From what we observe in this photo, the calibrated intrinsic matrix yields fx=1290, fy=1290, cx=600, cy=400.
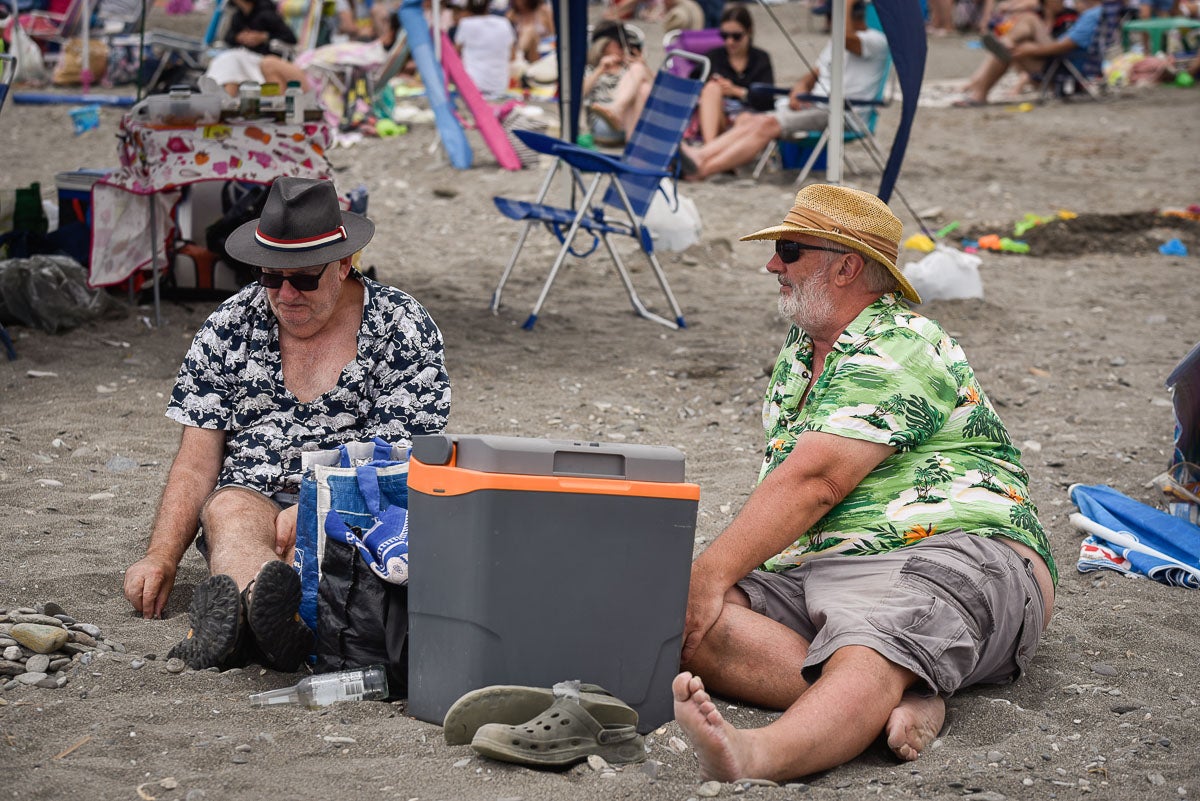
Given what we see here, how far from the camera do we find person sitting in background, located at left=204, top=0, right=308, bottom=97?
1116 centimetres

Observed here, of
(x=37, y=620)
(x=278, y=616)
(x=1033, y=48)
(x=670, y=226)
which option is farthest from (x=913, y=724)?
(x=1033, y=48)

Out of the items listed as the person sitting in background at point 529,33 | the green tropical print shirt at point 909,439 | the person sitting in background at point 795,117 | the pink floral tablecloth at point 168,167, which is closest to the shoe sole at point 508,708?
the green tropical print shirt at point 909,439

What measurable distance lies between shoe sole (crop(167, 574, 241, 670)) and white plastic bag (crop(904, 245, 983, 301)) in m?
5.00

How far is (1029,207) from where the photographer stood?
9.48 metres

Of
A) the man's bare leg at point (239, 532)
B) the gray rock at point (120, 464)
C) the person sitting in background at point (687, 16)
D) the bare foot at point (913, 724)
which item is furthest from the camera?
the person sitting in background at point (687, 16)

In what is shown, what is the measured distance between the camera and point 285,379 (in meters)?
3.36

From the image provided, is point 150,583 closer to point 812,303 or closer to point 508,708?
point 508,708

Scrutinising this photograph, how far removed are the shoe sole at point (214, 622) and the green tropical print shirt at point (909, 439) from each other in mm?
1253

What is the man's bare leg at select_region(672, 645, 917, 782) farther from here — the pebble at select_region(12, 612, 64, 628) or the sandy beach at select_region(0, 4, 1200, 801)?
the pebble at select_region(12, 612, 64, 628)

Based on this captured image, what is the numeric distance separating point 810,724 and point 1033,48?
1345 centimetres

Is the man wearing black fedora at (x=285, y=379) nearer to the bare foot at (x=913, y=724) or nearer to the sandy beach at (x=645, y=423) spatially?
the sandy beach at (x=645, y=423)

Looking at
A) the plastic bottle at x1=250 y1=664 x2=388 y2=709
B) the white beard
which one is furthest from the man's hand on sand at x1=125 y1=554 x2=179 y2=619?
the white beard

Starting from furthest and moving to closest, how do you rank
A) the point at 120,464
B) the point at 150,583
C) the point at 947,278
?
the point at 947,278 → the point at 120,464 → the point at 150,583

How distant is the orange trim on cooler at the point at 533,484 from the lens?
242 cm
